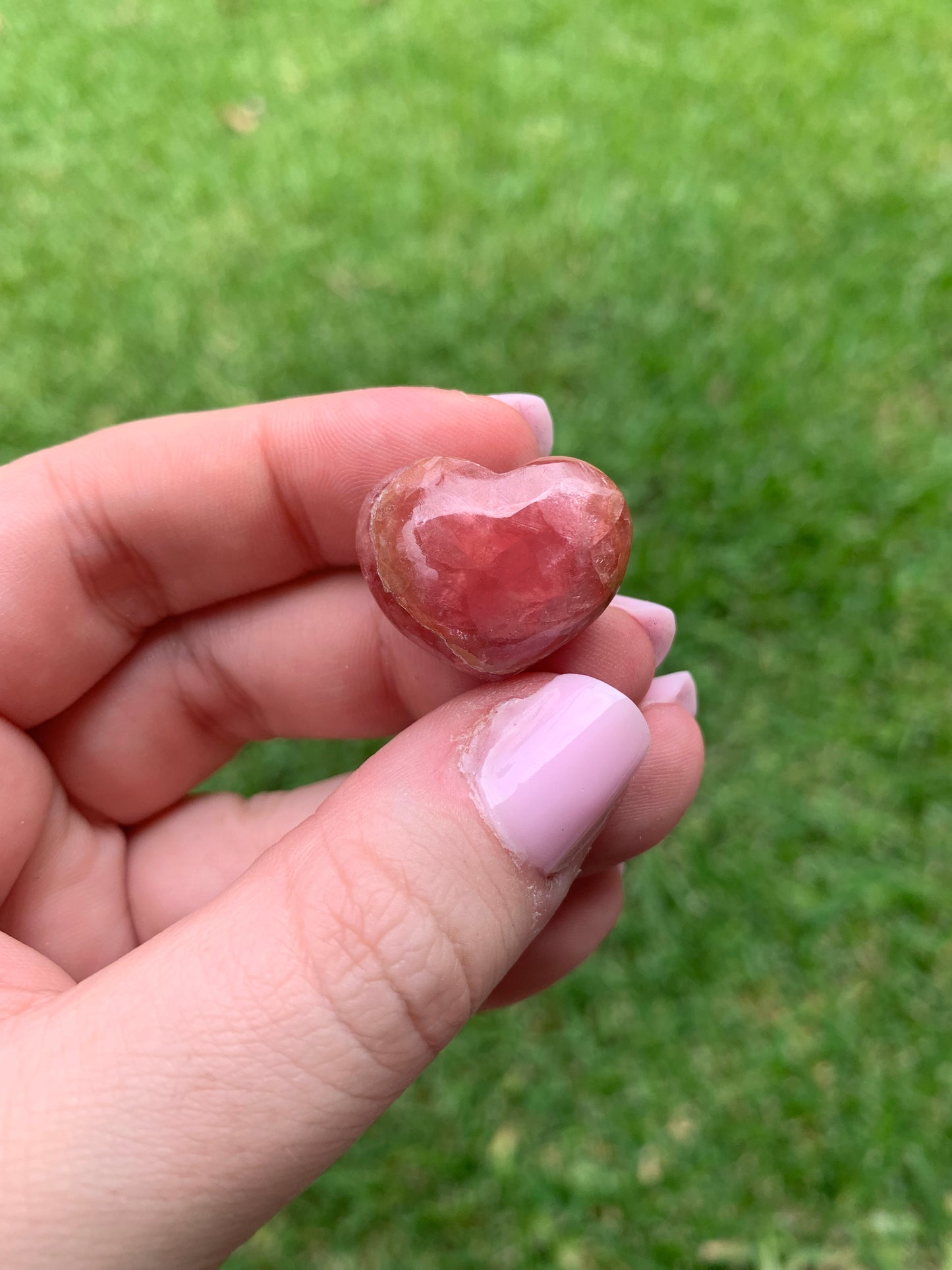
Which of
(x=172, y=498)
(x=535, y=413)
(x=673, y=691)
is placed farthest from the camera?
(x=673, y=691)

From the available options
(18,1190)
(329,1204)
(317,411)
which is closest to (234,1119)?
(18,1190)

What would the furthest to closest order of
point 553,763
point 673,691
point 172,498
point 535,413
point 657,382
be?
point 657,382, point 673,691, point 535,413, point 172,498, point 553,763

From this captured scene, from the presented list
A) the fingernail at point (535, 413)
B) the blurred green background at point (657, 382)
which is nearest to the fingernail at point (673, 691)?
the fingernail at point (535, 413)

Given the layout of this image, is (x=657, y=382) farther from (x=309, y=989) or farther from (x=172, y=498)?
(x=309, y=989)

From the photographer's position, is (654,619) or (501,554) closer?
(501,554)

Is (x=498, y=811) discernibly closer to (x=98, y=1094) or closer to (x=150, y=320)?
(x=98, y=1094)

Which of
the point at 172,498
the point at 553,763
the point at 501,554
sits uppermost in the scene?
the point at 501,554

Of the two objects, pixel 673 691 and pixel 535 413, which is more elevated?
pixel 535 413

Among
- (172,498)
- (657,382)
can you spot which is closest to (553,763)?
(172,498)
